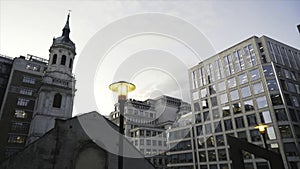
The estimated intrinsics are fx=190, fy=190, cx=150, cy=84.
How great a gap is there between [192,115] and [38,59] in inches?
1937

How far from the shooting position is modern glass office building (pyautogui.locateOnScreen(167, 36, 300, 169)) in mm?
38875

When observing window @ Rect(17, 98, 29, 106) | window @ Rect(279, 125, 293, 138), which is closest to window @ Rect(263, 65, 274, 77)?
window @ Rect(279, 125, 293, 138)

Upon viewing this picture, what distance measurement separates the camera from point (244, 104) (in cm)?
4531

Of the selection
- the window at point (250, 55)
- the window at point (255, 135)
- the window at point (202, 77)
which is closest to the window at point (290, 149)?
the window at point (255, 135)

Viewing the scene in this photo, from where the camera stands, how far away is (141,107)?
7981cm

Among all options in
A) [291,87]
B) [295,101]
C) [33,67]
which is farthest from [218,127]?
[33,67]

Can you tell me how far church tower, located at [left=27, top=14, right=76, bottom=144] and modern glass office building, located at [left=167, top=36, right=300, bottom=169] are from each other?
3561cm

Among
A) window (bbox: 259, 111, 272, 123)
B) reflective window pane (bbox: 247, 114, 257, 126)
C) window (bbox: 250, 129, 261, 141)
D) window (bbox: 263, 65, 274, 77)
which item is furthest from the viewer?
window (bbox: 263, 65, 274, 77)

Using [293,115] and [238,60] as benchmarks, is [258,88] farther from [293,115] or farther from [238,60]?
[238,60]

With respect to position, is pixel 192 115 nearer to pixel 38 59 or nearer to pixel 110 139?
pixel 110 139

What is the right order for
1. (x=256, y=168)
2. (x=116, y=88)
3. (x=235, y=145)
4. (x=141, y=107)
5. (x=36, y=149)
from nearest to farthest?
(x=116, y=88)
(x=235, y=145)
(x=36, y=149)
(x=256, y=168)
(x=141, y=107)

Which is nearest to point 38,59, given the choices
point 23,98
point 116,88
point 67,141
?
point 23,98

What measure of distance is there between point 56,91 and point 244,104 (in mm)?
41727

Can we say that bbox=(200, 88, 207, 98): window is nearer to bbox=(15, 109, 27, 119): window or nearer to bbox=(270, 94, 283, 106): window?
bbox=(270, 94, 283, 106): window
